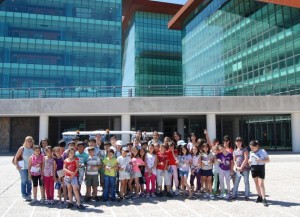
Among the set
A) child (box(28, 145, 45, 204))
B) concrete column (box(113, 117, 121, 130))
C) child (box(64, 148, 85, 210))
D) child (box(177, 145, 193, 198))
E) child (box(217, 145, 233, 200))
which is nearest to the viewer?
child (box(64, 148, 85, 210))

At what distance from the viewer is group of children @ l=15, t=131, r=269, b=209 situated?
8.84 m

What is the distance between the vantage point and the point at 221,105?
24844 mm

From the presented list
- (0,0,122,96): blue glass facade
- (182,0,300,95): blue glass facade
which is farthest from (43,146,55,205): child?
(0,0,122,96): blue glass facade

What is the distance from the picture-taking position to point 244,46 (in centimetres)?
3916

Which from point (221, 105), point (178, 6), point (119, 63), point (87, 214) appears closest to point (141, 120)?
point (221, 105)

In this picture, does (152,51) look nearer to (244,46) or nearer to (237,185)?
(244,46)

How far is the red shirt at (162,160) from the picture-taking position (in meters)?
9.78

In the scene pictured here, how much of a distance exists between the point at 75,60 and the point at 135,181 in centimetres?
5164

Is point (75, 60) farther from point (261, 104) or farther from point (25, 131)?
point (261, 104)

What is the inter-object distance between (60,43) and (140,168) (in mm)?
52735

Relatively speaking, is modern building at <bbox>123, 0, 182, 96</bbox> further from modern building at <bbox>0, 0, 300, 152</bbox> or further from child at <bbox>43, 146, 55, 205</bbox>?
child at <bbox>43, 146, 55, 205</bbox>

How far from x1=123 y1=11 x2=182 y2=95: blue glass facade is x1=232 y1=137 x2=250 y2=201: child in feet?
→ 189

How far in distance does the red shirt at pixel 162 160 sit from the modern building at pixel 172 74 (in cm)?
1313

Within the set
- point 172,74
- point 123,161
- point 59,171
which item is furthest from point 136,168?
point 172,74
